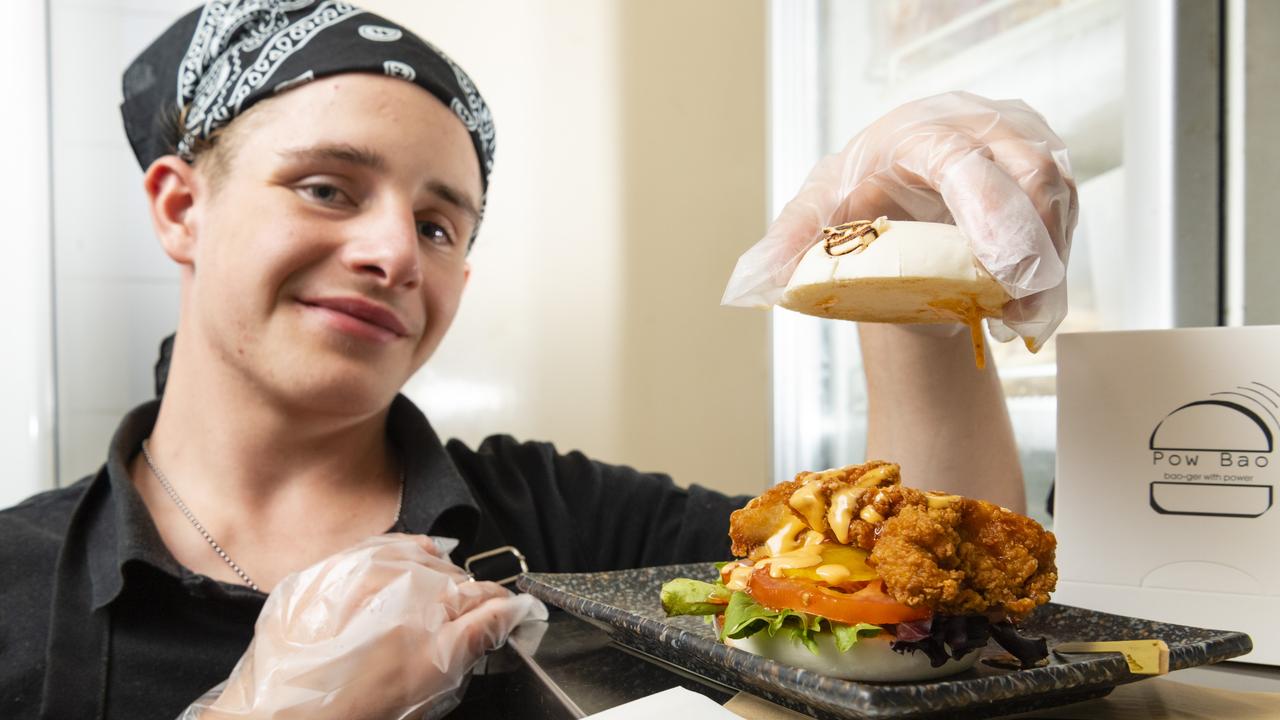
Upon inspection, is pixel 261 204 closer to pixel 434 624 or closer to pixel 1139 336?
pixel 434 624

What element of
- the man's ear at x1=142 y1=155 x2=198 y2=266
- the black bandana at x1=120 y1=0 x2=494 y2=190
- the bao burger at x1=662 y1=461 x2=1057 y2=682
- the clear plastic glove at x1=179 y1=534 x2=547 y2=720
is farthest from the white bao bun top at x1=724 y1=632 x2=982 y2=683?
the man's ear at x1=142 y1=155 x2=198 y2=266

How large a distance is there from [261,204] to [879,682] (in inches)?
39.0

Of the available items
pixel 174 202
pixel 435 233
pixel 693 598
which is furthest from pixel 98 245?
pixel 693 598

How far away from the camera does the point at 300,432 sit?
4.48ft

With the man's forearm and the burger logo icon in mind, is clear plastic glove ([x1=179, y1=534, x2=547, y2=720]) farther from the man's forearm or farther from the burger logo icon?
the burger logo icon

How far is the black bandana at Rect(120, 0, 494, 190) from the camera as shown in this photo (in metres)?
1.33

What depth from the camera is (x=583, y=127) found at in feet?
8.38

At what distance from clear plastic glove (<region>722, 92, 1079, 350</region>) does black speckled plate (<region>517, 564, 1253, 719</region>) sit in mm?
244

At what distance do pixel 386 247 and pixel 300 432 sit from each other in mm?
313

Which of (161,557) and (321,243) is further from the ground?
(321,243)

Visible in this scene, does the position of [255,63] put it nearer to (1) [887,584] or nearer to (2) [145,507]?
(2) [145,507]

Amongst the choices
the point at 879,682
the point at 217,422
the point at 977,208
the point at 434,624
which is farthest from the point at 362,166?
the point at 879,682

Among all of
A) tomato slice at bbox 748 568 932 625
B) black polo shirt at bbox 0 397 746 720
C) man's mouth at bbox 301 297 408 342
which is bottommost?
black polo shirt at bbox 0 397 746 720

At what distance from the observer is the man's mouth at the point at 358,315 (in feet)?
4.13
